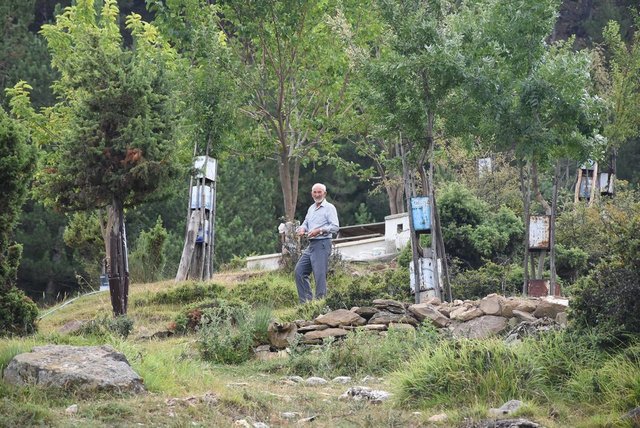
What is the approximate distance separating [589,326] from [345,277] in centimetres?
952

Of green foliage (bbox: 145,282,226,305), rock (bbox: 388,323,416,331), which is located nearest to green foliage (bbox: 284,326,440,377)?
rock (bbox: 388,323,416,331)

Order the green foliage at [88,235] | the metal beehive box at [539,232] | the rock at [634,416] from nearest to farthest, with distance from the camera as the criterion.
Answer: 1. the rock at [634,416]
2. the metal beehive box at [539,232]
3. the green foliage at [88,235]

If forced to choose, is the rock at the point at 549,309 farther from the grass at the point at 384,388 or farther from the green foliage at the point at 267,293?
the green foliage at the point at 267,293

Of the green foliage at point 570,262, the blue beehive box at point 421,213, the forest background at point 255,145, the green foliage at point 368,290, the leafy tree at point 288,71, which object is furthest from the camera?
the leafy tree at point 288,71

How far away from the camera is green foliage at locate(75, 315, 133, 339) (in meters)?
12.8

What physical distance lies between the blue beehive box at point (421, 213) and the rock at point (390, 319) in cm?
270

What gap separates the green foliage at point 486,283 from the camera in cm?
1747

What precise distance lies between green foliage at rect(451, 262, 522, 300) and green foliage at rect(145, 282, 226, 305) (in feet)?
11.6

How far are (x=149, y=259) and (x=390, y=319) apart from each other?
34.1ft

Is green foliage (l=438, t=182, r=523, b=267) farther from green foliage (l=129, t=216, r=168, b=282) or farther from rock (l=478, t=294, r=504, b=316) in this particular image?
rock (l=478, t=294, r=504, b=316)

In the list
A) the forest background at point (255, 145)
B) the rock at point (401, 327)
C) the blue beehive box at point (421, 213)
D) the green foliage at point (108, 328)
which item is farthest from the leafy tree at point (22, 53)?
the rock at point (401, 327)

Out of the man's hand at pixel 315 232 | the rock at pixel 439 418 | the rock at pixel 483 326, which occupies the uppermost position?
the man's hand at pixel 315 232

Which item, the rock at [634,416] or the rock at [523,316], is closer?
the rock at [634,416]

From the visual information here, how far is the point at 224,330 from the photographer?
13.0 m
